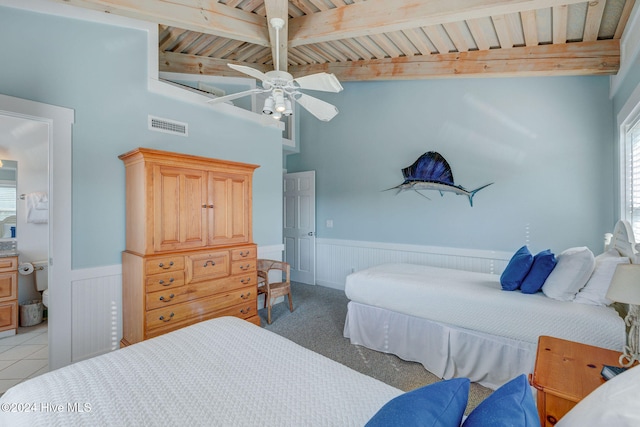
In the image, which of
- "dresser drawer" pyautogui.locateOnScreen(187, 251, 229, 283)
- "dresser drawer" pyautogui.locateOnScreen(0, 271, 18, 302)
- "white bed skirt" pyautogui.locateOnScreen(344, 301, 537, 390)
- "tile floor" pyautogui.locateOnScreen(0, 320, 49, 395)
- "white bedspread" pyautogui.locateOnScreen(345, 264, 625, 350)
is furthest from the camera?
"dresser drawer" pyautogui.locateOnScreen(0, 271, 18, 302)

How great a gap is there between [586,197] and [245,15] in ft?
13.3

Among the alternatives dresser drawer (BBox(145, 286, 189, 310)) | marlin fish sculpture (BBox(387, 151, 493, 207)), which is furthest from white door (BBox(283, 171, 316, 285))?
dresser drawer (BBox(145, 286, 189, 310))

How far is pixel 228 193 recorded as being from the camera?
10.0 ft

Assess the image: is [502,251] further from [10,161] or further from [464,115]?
[10,161]

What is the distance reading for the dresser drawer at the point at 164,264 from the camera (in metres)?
2.49

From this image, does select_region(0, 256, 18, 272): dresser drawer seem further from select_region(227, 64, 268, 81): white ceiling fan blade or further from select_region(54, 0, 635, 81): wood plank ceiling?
select_region(227, 64, 268, 81): white ceiling fan blade

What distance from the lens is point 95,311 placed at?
268 centimetres

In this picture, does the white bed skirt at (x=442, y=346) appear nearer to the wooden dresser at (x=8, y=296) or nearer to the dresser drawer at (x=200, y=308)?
the dresser drawer at (x=200, y=308)

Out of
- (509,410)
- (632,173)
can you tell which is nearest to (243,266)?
(509,410)

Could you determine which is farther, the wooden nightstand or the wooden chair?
the wooden chair

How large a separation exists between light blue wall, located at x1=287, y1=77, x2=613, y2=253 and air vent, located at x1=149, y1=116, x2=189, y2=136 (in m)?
2.46

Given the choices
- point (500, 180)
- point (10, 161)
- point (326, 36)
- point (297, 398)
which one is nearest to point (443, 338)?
point (297, 398)

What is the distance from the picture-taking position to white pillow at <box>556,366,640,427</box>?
0.67m

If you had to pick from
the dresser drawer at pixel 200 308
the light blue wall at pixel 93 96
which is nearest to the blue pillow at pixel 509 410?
the dresser drawer at pixel 200 308
